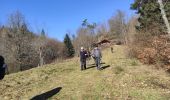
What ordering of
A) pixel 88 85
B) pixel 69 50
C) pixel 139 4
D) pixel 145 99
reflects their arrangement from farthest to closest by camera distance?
pixel 69 50 < pixel 139 4 < pixel 88 85 < pixel 145 99

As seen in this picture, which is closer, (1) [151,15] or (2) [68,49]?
(1) [151,15]

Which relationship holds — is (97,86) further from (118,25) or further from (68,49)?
(118,25)

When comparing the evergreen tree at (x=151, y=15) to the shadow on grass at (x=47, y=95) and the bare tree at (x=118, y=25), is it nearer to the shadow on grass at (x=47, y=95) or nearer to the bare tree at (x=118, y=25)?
the shadow on grass at (x=47, y=95)

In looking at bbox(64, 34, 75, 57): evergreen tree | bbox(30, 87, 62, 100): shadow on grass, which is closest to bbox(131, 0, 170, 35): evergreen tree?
bbox(30, 87, 62, 100): shadow on grass

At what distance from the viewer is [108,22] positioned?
387 ft

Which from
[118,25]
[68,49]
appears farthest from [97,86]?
[118,25]

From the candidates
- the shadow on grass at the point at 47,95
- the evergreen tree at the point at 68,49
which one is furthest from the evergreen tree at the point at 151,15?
the evergreen tree at the point at 68,49

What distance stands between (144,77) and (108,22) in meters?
99.1

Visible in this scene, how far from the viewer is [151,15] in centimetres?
3519

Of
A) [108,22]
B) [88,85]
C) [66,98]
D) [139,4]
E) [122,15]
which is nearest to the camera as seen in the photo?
[66,98]

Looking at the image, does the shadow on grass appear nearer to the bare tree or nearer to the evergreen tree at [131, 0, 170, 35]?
the evergreen tree at [131, 0, 170, 35]

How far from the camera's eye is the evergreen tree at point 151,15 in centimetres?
3000

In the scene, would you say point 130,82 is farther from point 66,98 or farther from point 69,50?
point 69,50

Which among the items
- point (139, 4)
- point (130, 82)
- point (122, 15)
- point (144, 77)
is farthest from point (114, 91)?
point (122, 15)
